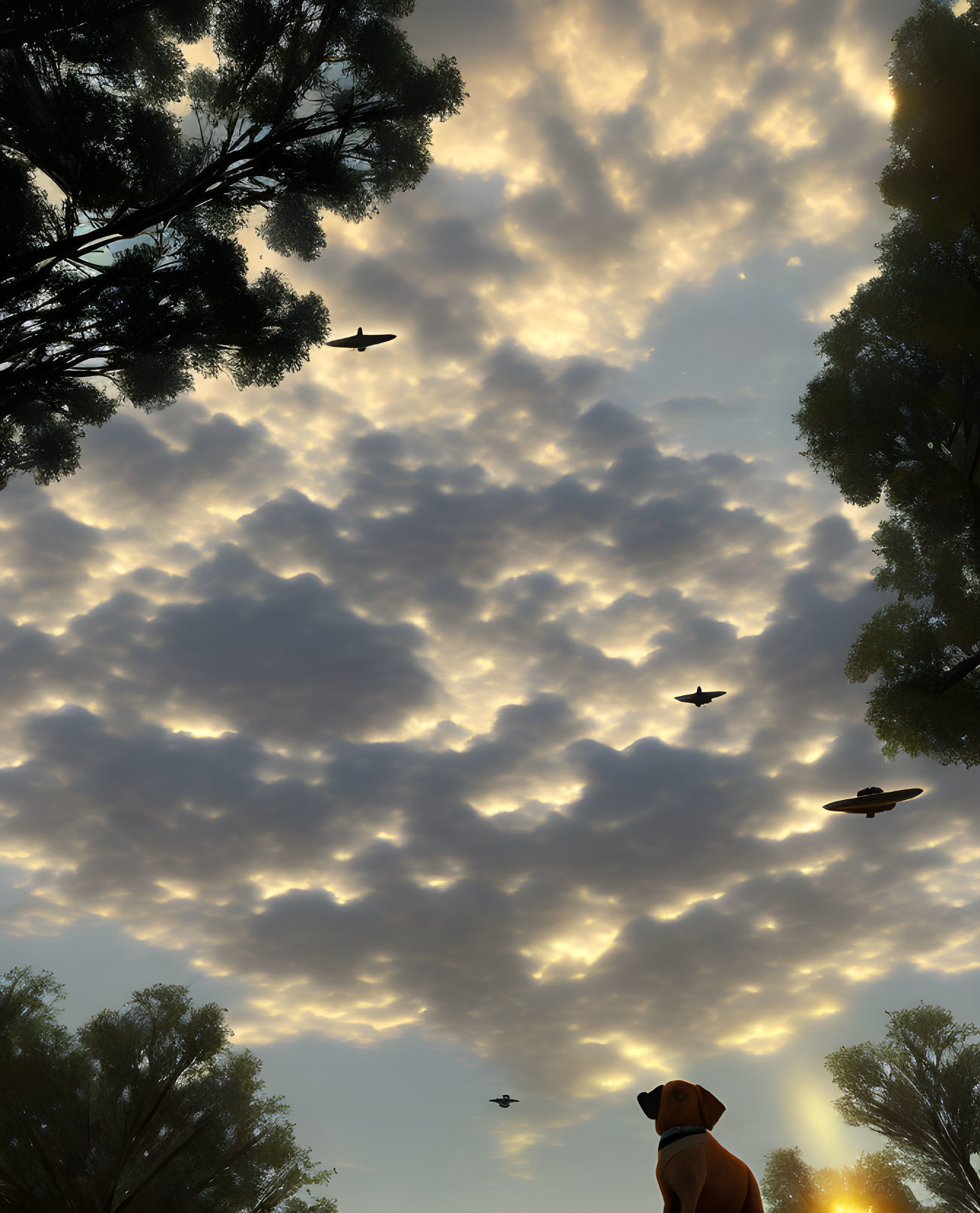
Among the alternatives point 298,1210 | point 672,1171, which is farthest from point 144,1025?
point 672,1171

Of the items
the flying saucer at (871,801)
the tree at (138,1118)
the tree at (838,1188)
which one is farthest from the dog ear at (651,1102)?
the tree at (838,1188)

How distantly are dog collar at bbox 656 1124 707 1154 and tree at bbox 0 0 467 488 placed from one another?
13.8 m

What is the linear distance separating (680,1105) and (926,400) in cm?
1152

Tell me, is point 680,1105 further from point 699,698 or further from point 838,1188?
point 838,1188

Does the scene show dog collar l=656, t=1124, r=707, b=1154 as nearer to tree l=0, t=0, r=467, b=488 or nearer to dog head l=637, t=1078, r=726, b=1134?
dog head l=637, t=1078, r=726, b=1134

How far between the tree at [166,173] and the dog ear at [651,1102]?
1353 cm

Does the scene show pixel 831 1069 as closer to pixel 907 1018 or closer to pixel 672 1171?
pixel 907 1018

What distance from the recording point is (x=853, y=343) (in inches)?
541

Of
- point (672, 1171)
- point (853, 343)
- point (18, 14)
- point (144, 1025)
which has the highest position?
point (18, 14)

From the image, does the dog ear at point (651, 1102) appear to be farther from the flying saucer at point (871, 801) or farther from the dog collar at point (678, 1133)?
the flying saucer at point (871, 801)

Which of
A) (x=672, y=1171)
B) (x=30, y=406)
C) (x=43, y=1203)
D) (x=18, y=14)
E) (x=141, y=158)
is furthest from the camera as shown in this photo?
(x=43, y=1203)

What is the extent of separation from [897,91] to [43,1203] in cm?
3282

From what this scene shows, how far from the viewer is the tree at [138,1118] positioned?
2142 cm

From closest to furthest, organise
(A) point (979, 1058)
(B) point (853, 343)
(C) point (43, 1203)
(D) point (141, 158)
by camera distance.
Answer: (D) point (141, 158) < (B) point (853, 343) < (C) point (43, 1203) < (A) point (979, 1058)
